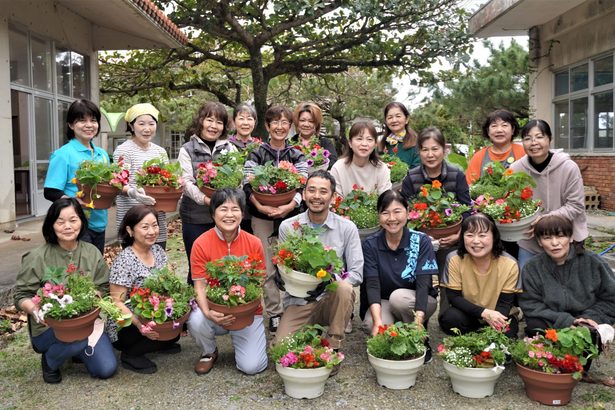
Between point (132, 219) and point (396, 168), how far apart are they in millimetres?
2066

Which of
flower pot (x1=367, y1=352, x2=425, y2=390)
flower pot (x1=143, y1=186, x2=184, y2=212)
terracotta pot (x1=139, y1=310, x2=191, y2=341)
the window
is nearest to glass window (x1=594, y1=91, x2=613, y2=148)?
the window

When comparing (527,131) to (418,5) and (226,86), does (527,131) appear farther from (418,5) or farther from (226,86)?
(226,86)

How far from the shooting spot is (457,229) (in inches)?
154

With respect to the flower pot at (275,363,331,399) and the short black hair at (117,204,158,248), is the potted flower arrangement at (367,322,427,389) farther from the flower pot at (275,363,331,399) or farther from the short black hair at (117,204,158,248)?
the short black hair at (117,204,158,248)

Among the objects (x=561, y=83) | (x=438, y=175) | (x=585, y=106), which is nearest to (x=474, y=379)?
(x=438, y=175)

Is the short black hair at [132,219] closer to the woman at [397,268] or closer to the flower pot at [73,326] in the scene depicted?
the flower pot at [73,326]

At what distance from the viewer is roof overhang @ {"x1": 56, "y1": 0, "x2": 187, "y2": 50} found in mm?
8281

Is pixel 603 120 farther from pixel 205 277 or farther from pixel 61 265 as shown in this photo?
pixel 61 265

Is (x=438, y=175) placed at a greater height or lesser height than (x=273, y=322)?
greater

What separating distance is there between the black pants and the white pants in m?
0.30

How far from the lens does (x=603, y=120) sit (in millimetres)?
10281

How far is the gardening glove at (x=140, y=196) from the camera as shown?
380 cm

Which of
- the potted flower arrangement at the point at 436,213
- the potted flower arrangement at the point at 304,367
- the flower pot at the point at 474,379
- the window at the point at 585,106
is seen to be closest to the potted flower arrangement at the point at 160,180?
the potted flower arrangement at the point at 304,367

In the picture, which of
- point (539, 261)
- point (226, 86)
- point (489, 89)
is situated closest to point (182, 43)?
point (226, 86)
